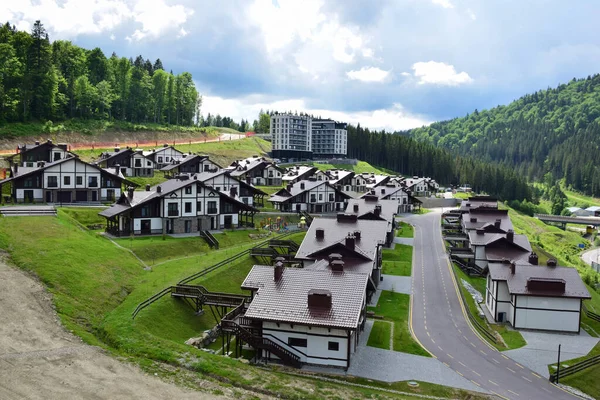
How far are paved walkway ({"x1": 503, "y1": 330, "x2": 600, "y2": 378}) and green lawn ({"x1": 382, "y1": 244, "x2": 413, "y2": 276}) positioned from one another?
57.5 ft

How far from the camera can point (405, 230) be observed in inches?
3253

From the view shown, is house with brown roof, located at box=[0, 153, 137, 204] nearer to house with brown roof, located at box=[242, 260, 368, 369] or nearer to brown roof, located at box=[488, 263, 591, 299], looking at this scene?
house with brown roof, located at box=[242, 260, 368, 369]

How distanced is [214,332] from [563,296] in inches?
1124

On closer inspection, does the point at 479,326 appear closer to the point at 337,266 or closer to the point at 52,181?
the point at 337,266

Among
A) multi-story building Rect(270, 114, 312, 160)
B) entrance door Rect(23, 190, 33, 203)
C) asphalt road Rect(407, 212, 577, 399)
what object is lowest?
asphalt road Rect(407, 212, 577, 399)

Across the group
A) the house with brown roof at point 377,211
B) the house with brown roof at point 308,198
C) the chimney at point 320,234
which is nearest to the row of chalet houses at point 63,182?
the house with brown roof at point 308,198

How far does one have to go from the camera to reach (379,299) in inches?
1833

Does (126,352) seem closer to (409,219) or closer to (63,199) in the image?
(63,199)

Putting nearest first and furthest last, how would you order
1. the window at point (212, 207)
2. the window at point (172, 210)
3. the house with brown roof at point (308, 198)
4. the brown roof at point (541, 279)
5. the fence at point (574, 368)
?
the fence at point (574, 368), the brown roof at point (541, 279), the window at point (172, 210), the window at point (212, 207), the house with brown roof at point (308, 198)

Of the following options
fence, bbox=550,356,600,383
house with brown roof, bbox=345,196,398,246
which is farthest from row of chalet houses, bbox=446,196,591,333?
house with brown roof, bbox=345,196,398,246

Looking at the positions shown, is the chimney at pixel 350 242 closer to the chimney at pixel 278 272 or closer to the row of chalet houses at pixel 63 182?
the chimney at pixel 278 272

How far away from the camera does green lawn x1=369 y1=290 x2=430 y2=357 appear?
34.6 meters

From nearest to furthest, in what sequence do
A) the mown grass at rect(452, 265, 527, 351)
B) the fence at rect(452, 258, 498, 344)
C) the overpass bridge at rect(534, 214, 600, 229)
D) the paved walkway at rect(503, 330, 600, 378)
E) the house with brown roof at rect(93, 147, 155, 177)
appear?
the paved walkway at rect(503, 330, 600, 378), the mown grass at rect(452, 265, 527, 351), the fence at rect(452, 258, 498, 344), the house with brown roof at rect(93, 147, 155, 177), the overpass bridge at rect(534, 214, 600, 229)

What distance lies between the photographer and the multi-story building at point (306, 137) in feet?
531
